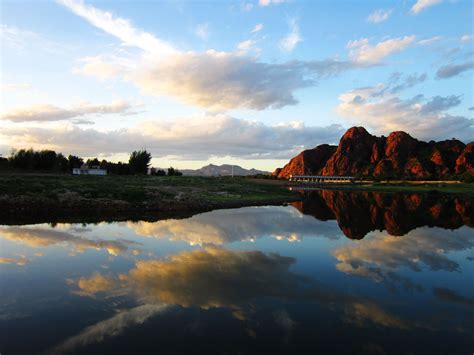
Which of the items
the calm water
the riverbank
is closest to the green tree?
the riverbank

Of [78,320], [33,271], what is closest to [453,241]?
[78,320]

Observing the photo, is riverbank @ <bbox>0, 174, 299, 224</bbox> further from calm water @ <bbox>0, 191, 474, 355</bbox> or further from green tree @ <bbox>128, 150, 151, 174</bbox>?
green tree @ <bbox>128, 150, 151, 174</bbox>

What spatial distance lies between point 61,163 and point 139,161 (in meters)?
34.0

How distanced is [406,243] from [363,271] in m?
11.1

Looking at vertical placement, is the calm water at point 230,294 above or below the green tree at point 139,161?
below

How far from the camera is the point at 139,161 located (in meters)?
159

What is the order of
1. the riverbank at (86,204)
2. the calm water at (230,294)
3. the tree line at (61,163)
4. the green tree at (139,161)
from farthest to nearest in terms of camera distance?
1. the green tree at (139,161)
2. the tree line at (61,163)
3. the riverbank at (86,204)
4. the calm water at (230,294)

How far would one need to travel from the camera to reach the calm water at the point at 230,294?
1035cm

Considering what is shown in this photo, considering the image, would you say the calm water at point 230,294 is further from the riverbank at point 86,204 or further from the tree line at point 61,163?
the tree line at point 61,163

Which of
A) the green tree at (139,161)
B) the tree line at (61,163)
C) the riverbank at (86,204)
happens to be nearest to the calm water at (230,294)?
the riverbank at (86,204)

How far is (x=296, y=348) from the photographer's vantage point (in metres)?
9.91

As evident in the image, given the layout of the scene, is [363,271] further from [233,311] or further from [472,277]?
[233,311]

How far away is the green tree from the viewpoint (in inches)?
6191

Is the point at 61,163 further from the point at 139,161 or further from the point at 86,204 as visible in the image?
the point at 86,204
